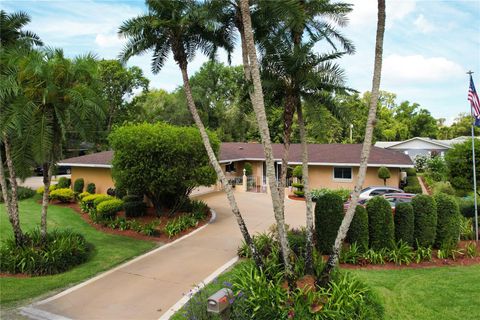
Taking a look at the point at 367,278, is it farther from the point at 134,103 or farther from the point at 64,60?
the point at 134,103

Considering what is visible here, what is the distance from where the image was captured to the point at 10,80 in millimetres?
10016

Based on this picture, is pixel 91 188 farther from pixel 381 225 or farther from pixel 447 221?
pixel 447 221

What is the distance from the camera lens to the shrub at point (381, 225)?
38.0 feet

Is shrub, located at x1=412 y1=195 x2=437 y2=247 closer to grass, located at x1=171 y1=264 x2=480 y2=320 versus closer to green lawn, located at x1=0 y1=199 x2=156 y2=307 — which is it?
grass, located at x1=171 y1=264 x2=480 y2=320

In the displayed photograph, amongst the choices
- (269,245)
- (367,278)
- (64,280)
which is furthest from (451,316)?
(64,280)

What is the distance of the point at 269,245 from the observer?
11.2m

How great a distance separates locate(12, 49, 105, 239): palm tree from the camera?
10.2 m

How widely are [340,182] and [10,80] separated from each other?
71.5ft

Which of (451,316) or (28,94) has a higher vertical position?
(28,94)

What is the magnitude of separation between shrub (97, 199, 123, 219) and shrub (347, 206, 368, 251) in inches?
450

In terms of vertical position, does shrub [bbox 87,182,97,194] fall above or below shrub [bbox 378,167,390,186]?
below

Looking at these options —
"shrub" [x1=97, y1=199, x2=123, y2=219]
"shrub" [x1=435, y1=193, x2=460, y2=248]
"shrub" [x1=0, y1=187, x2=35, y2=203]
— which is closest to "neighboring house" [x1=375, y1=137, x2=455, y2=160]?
"shrub" [x1=435, y1=193, x2=460, y2=248]

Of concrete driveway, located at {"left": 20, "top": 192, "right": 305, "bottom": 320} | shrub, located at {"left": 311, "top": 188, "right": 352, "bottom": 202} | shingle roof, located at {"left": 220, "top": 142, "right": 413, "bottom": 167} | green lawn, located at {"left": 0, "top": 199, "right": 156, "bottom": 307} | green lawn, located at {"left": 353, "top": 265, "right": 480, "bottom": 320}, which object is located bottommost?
green lawn, located at {"left": 353, "top": 265, "right": 480, "bottom": 320}

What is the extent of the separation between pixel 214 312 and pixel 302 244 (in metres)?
5.64
